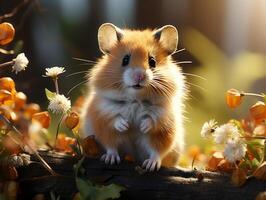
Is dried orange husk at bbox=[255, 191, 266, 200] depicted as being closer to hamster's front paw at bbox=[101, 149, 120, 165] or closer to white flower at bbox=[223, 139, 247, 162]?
white flower at bbox=[223, 139, 247, 162]

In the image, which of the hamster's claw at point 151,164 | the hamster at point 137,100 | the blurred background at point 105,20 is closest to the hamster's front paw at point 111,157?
the hamster at point 137,100

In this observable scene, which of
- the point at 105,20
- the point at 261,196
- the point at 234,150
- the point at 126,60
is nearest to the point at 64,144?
the point at 126,60

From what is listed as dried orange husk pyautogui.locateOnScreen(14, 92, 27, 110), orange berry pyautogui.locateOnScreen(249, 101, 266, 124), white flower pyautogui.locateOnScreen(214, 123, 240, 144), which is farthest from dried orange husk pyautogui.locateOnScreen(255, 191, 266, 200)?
dried orange husk pyautogui.locateOnScreen(14, 92, 27, 110)

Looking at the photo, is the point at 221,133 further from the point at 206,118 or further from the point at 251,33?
the point at 251,33

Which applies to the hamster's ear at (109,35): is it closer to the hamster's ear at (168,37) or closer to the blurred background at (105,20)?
the hamster's ear at (168,37)

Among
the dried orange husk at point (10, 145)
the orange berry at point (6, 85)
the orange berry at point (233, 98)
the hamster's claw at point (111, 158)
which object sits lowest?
the hamster's claw at point (111, 158)

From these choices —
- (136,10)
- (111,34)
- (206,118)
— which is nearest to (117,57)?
(111,34)

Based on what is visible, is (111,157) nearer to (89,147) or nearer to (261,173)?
(89,147)
